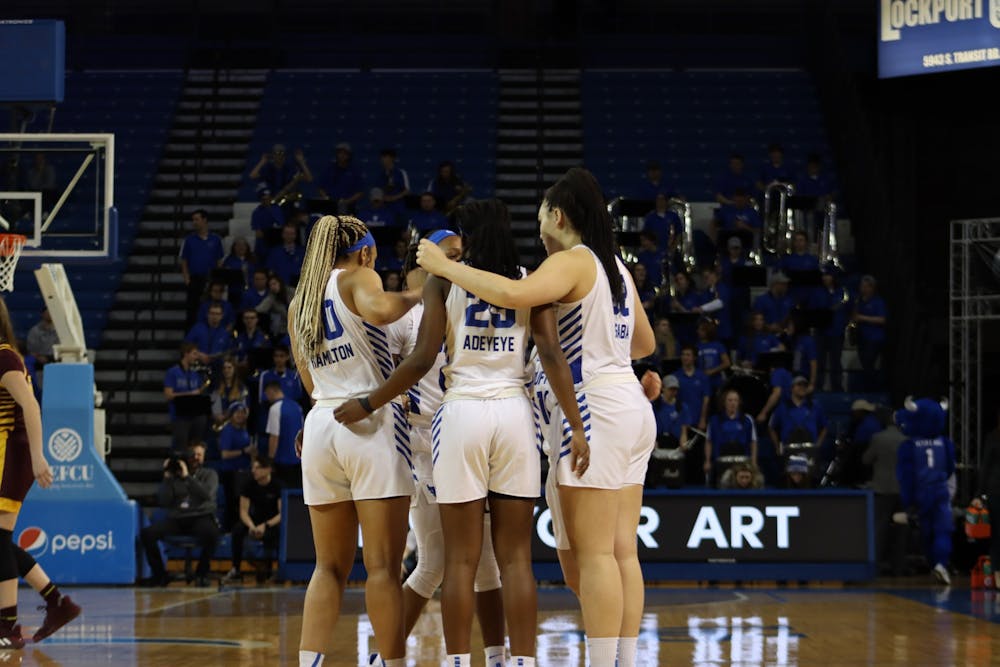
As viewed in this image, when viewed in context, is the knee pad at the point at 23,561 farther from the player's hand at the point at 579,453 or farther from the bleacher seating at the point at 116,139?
the bleacher seating at the point at 116,139

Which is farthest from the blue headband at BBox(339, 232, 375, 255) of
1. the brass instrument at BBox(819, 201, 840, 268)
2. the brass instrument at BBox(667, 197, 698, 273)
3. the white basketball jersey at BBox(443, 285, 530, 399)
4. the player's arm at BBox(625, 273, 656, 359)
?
the brass instrument at BBox(819, 201, 840, 268)

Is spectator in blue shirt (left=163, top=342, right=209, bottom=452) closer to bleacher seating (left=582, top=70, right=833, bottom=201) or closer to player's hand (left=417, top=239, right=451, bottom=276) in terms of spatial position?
bleacher seating (left=582, top=70, right=833, bottom=201)

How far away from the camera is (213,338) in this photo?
60.0 feet

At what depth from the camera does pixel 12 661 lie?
8547 mm

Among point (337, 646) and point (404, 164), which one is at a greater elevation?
point (404, 164)

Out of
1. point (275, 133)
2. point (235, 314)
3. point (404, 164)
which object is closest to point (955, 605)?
point (235, 314)

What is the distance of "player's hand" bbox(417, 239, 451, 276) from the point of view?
20.4 feet

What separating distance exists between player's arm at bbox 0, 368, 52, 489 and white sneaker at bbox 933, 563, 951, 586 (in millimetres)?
9801

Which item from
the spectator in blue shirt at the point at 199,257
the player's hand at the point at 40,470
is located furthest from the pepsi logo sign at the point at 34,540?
the player's hand at the point at 40,470

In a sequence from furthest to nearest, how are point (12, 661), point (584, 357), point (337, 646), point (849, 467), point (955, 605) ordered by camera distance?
1. point (849, 467)
2. point (955, 605)
3. point (337, 646)
4. point (12, 661)
5. point (584, 357)

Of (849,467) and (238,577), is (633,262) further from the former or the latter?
(238,577)

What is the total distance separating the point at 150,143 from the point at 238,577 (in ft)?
35.2

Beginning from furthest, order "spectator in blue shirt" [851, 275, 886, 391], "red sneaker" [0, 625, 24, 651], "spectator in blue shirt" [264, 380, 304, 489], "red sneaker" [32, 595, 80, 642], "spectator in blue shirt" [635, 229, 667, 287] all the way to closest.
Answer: "spectator in blue shirt" [635, 229, 667, 287]
"spectator in blue shirt" [851, 275, 886, 391]
"spectator in blue shirt" [264, 380, 304, 489]
"red sneaker" [32, 595, 80, 642]
"red sneaker" [0, 625, 24, 651]

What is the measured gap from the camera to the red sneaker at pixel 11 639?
9148 mm
